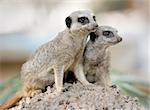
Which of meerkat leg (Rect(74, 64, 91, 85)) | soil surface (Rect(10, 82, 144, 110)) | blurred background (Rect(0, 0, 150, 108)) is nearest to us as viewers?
soil surface (Rect(10, 82, 144, 110))

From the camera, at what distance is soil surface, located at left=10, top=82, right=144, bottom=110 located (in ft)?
5.78

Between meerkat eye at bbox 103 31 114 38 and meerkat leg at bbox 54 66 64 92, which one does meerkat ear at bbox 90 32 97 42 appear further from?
meerkat leg at bbox 54 66 64 92

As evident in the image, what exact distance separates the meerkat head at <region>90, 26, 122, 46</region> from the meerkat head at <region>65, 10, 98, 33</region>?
0.07m

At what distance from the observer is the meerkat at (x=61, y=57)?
6.05 feet

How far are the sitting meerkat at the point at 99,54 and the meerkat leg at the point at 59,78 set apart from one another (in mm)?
103

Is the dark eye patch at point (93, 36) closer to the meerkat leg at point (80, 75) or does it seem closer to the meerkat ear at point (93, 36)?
the meerkat ear at point (93, 36)

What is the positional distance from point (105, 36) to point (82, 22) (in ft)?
0.37

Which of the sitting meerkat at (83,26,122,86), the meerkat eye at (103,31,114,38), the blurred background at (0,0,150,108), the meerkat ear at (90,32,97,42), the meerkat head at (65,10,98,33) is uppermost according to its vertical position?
the meerkat head at (65,10,98,33)

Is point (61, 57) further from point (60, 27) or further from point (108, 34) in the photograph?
point (60, 27)

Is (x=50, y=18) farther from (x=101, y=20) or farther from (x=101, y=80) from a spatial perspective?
(x=101, y=80)

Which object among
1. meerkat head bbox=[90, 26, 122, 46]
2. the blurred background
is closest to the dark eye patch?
meerkat head bbox=[90, 26, 122, 46]

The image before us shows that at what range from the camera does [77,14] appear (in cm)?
188

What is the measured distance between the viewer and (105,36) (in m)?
1.89

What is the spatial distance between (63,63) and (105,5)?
3658 millimetres
